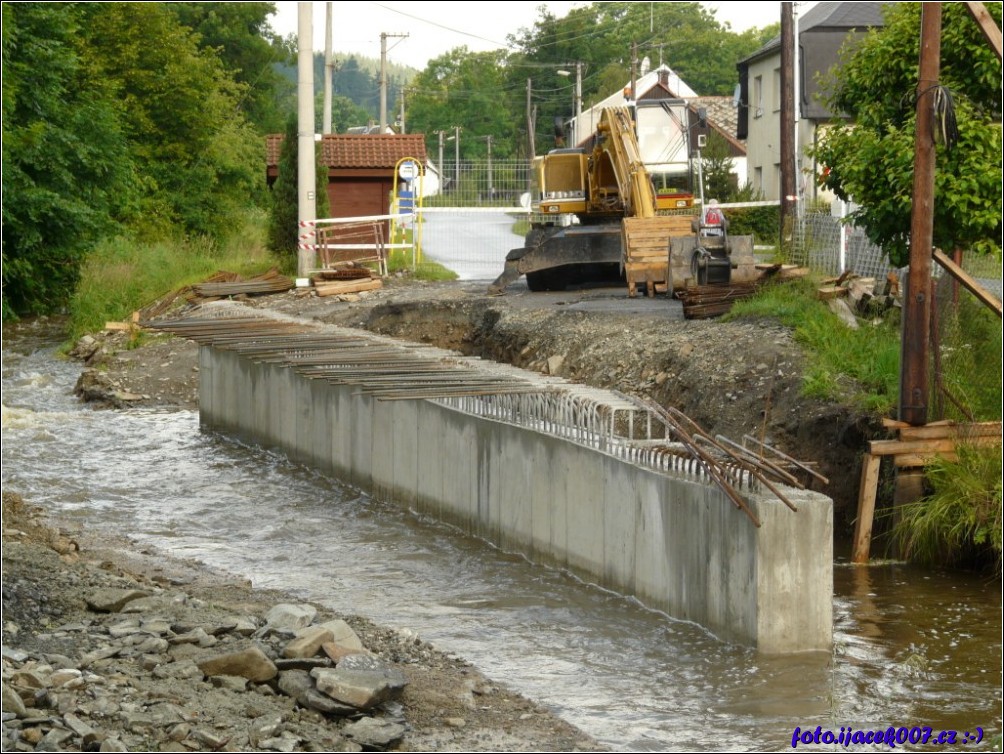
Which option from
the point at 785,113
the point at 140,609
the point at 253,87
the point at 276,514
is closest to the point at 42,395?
the point at 276,514

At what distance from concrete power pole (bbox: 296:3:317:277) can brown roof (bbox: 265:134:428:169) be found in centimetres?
574

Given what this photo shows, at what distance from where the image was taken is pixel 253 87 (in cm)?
6900

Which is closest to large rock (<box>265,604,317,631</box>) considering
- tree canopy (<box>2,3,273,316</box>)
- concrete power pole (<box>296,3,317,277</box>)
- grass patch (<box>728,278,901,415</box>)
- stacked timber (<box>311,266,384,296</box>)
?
grass patch (<box>728,278,901,415</box>)

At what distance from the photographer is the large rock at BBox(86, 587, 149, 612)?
9531mm

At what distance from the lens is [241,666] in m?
8.45

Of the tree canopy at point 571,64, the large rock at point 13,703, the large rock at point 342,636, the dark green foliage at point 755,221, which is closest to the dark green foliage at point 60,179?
the large rock at point 342,636

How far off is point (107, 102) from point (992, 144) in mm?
30011

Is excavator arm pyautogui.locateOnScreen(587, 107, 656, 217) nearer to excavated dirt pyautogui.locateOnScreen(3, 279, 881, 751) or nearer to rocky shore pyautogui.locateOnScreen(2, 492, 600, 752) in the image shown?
excavated dirt pyautogui.locateOnScreen(3, 279, 881, 751)

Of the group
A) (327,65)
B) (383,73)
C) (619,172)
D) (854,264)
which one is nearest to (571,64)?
(383,73)

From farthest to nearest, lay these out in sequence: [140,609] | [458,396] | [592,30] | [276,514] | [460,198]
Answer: [592,30], [460,198], [276,514], [458,396], [140,609]

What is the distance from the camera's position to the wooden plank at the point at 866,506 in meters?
13.0

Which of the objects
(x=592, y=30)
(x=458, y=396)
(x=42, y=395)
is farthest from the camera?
(x=592, y=30)

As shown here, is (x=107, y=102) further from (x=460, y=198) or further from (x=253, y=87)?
(x=253, y=87)

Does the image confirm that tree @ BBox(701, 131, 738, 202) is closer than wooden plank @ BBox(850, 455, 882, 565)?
No
